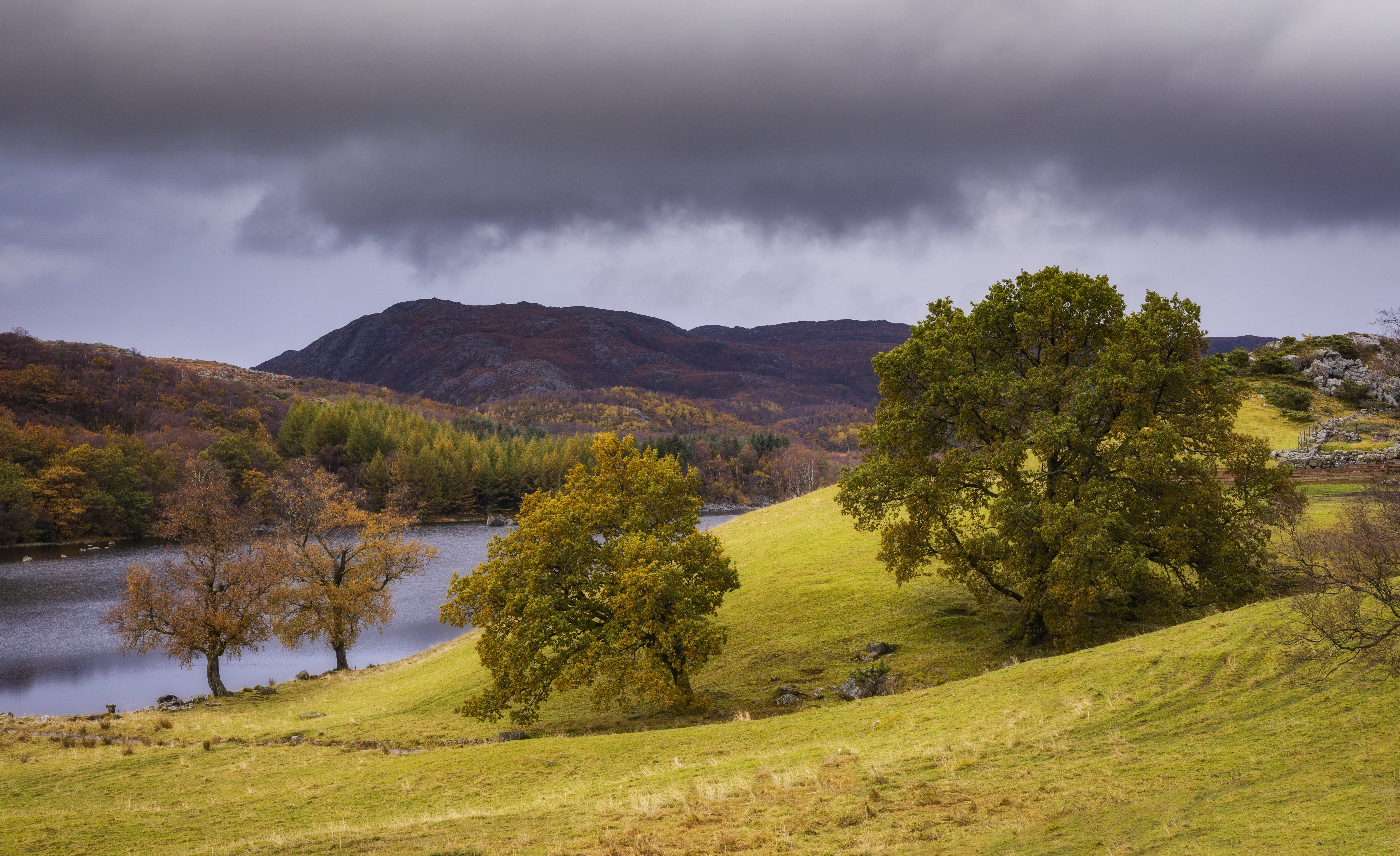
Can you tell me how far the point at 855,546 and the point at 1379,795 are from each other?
36323 mm

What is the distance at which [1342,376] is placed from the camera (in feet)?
199

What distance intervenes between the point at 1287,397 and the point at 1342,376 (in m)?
6.51

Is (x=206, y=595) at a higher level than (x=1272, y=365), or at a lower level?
lower

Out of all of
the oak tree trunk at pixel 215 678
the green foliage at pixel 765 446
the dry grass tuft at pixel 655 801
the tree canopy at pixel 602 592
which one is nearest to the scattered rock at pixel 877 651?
the tree canopy at pixel 602 592

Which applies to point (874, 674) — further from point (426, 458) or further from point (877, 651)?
point (426, 458)

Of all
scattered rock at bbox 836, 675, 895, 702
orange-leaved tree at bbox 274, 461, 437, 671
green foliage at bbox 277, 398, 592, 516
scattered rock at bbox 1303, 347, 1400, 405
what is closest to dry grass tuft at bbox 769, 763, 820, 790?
scattered rock at bbox 836, 675, 895, 702

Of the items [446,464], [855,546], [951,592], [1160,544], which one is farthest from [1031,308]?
→ [446,464]

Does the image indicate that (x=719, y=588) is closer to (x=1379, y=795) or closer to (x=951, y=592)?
(x=951, y=592)

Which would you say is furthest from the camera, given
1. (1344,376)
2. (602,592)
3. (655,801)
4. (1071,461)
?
(1344,376)

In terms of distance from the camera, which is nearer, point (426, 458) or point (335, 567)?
point (335, 567)

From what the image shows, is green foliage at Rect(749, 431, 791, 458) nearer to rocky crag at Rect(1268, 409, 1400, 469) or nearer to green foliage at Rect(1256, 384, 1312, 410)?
green foliage at Rect(1256, 384, 1312, 410)

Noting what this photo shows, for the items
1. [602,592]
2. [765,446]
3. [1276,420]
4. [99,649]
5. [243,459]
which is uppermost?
[243,459]

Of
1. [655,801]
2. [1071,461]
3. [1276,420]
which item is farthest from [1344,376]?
[655,801]

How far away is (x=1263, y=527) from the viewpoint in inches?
1071
